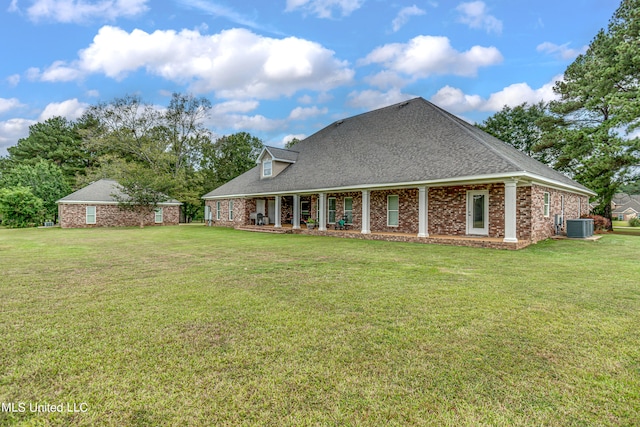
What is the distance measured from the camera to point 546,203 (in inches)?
512

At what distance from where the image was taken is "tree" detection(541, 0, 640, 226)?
1623cm

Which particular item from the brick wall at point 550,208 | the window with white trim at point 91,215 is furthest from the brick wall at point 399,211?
the window with white trim at point 91,215

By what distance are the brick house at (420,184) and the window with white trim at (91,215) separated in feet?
42.5

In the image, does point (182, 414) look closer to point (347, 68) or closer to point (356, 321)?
point (356, 321)

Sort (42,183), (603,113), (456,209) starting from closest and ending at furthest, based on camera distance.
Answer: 1. (456,209)
2. (603,113)
3. (42,183)

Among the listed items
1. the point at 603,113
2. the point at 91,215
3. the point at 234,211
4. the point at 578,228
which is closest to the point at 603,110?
the point at 603,113

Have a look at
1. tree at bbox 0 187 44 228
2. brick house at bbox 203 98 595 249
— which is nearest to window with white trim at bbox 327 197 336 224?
brick house at bbox 203 98 595 249

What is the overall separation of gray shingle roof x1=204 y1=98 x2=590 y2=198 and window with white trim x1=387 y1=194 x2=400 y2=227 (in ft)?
4.99

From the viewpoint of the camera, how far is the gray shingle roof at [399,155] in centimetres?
1203

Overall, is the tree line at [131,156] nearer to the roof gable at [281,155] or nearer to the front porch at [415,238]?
the roof gable at [281,155]

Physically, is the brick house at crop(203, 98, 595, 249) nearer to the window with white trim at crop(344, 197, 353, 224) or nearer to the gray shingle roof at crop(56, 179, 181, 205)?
the window with white trim at crop(344, 197, 353, 224)

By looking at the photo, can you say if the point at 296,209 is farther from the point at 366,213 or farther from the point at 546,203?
the point at 546,203

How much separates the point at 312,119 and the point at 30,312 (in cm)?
3005

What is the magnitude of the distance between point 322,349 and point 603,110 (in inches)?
1080
